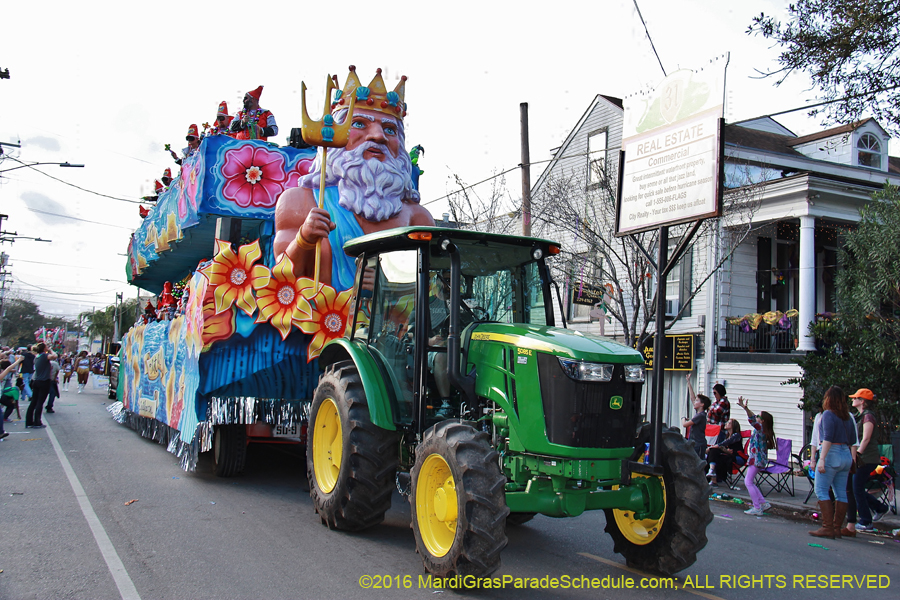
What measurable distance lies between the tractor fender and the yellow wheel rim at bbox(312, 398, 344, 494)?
1.84 ft

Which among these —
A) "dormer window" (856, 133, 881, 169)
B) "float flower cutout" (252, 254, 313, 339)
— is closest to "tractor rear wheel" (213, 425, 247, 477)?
"float flower cutout" (252, 254, 313, 339)

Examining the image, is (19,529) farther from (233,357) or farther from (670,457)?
(670,457)

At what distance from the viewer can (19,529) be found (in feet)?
19.9

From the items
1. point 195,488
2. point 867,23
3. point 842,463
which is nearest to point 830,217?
point 867,23

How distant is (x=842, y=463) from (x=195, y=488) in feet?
23.4

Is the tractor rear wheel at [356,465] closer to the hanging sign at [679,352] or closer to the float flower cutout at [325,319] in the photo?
the float flower cutout at [325,319]

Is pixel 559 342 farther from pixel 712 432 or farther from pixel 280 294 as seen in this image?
pixel 712 432

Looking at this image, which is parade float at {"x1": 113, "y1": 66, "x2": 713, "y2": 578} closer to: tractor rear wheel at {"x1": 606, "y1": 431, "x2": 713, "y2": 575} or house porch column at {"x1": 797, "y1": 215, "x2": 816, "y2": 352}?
tractor rear wheel at {"x1": 606, "y1": 431, "x2": 713, "y2": 575}

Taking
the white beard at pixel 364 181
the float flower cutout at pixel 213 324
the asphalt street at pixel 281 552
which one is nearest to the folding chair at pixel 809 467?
the asphalt street at pixel 281 552

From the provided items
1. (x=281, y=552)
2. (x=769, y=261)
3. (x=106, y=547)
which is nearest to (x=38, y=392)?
(x=106, y=547)

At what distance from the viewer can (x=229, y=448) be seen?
27.6 ft

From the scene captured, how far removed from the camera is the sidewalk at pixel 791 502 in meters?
8.68

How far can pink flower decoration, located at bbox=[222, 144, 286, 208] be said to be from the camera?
917 cm

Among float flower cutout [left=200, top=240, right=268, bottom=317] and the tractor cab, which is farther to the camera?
float flower cutout [left=200, top=240, right=268, bottom=317]
